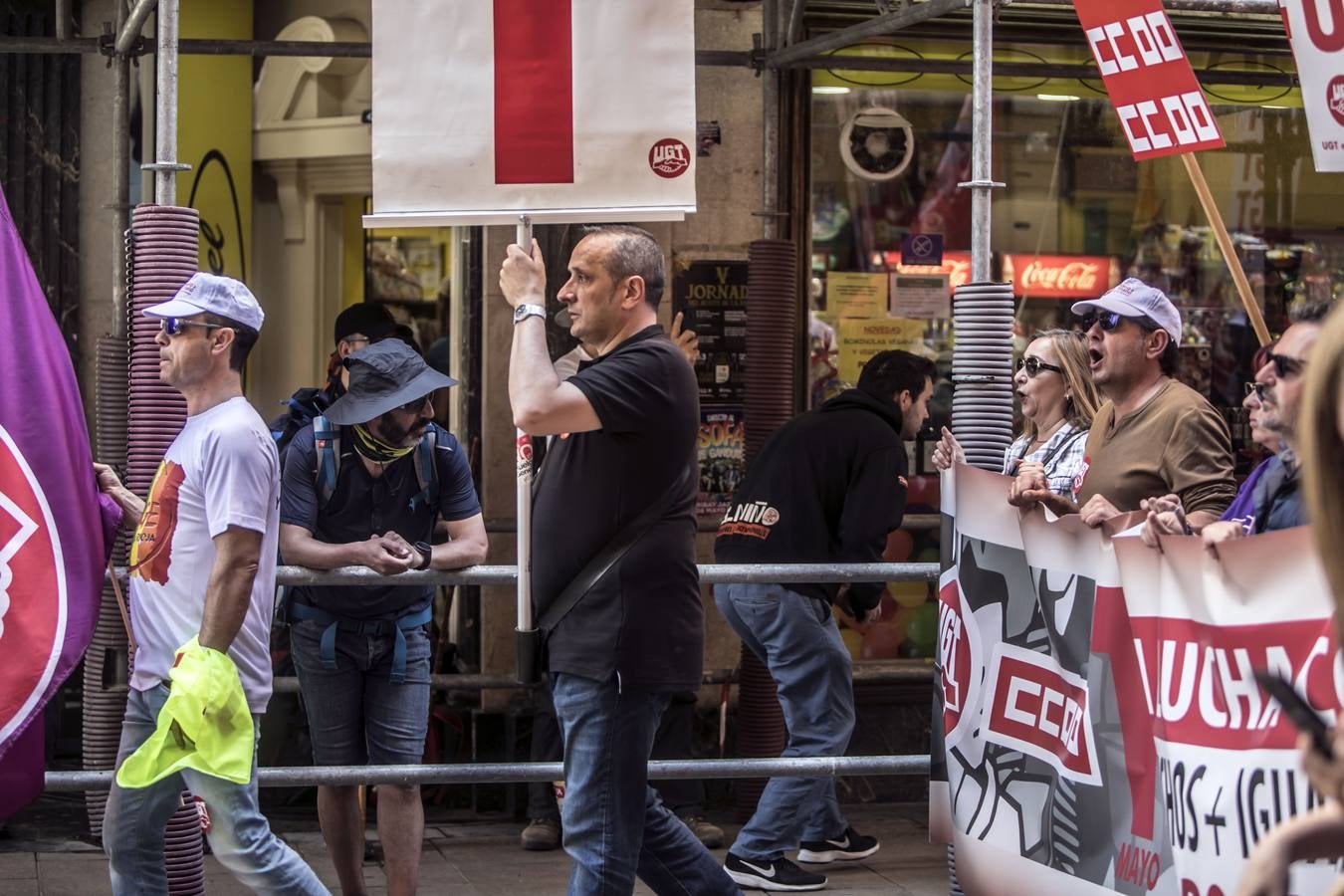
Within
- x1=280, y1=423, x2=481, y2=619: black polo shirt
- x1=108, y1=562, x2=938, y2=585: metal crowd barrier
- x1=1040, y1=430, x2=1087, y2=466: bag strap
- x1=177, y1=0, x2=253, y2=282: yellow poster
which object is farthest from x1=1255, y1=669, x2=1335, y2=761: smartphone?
x1=177, y1=0, x2=253, y2=282: yellow poster

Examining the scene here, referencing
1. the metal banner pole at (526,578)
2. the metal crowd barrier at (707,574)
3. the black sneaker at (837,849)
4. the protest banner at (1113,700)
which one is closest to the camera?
the protest banner at (1113,700)

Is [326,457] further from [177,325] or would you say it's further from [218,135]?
[218,135]

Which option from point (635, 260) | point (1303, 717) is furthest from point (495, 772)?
point (1303, 717)

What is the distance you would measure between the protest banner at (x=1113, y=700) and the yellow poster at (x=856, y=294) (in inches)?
127

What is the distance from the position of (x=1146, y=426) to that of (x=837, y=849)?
8.43 feet

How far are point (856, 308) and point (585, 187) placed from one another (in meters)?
3.77

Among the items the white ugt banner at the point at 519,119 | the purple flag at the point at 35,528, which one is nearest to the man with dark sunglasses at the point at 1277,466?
the white ugt banner at the point at 519,119

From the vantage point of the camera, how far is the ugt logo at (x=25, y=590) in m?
4.93

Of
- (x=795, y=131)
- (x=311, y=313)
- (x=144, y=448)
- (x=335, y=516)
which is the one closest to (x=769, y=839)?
(x=335, y=516)

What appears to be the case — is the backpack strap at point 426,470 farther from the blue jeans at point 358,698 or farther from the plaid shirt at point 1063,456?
the plaid shirt at point 1063,456

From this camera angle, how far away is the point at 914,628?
868cm

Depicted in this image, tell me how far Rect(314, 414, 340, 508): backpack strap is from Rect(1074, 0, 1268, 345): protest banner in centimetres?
251

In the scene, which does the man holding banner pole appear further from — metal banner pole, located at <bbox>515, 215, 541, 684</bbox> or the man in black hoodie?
the man in black hoodie

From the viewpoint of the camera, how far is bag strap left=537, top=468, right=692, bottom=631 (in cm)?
466
